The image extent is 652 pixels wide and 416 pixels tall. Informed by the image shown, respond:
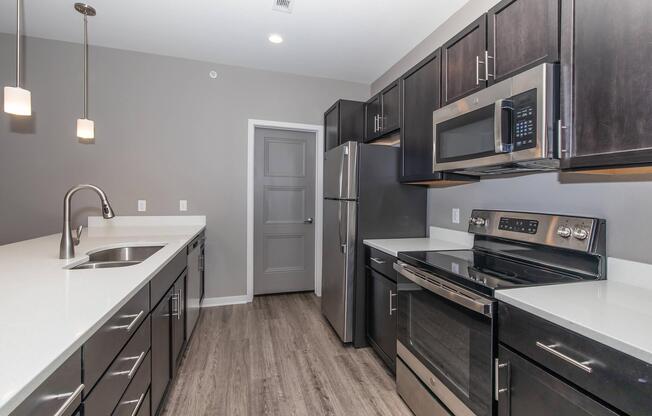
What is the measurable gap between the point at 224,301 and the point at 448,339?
2.61 meters

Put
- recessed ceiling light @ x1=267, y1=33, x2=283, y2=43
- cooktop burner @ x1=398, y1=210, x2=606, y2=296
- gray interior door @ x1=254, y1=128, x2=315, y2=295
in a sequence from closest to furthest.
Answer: cooktop burner @ x1=398, y1=210, x2=606, y2=296 < recessed ceiling light @ x1=267, y1=33, x2=283, y2=43 < gray interior door @ x1=254, y1=128, x2=315, y2=295

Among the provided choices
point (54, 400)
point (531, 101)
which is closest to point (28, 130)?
point (54, 400)

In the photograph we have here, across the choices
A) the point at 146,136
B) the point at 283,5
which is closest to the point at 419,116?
the point at 283,5

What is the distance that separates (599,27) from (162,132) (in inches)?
133

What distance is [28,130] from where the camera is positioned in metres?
2.78

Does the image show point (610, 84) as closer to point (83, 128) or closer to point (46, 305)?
point (46, 305)

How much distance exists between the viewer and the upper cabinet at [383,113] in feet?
8.18

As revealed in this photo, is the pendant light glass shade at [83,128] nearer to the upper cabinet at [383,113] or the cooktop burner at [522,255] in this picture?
the upper cabinet at [383,113]

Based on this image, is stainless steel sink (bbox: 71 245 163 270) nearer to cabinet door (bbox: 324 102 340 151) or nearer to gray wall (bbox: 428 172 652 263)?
cabinet door (bbox: 324 102 340 151)

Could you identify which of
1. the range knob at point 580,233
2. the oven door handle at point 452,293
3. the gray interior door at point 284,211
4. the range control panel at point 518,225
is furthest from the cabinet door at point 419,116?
the gray interior door at point 284,211

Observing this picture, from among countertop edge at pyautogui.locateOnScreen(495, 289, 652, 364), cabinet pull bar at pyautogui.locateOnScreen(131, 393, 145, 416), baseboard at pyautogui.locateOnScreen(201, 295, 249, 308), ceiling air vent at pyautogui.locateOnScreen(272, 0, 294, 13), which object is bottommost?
baseboard at pyautogui.locateOnScreen(201, 295, 249, 308)

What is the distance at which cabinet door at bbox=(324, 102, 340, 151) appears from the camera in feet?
10.4

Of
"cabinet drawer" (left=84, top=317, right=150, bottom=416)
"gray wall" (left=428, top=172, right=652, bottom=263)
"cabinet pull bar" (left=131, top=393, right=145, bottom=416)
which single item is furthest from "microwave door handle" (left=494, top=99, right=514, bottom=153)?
"cabinet pull bar" (left=131, top=393, right=145, bottom=416)

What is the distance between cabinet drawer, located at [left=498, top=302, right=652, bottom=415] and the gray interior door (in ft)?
9.14
